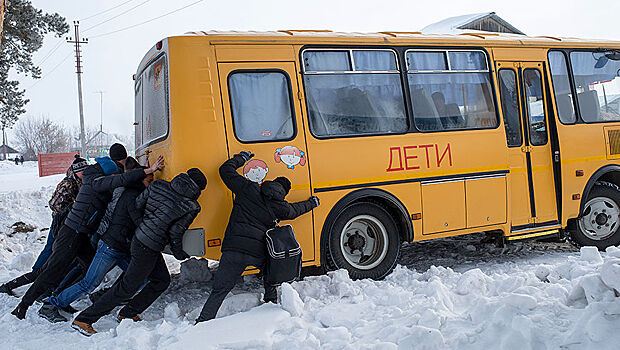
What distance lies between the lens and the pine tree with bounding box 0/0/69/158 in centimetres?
1512

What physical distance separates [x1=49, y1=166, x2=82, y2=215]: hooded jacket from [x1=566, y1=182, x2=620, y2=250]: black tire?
712 centimetres

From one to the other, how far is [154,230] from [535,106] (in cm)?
566

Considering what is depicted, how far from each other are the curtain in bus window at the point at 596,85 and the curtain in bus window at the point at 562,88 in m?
0.17

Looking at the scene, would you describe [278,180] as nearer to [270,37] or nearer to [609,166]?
[270,37]

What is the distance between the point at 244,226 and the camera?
548cm

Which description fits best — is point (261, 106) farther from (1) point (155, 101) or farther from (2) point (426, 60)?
(2) point (426, 60)

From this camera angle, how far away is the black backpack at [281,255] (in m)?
5.47

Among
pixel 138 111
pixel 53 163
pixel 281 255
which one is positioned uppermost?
pixel 53 163

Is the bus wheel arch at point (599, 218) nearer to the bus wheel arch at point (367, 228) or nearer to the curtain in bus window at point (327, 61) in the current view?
the bus wheel arch at point (367, 228)

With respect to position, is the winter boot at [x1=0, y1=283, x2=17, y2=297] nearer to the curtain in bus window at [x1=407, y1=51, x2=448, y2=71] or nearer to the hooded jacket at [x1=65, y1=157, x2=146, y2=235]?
the hooded jacket at [x1=65, y1=157, x2=146, y2=235]

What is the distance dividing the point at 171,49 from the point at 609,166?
21.8 ft

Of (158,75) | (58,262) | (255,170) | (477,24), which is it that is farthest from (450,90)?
(477,24)

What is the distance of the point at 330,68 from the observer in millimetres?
6555

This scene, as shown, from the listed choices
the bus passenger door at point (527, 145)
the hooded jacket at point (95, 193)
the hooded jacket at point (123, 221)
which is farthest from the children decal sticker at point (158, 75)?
the bus passenger door at point (527, 145)
